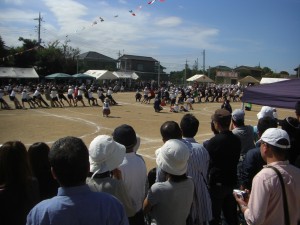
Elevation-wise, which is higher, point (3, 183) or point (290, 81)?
point (290, 81)

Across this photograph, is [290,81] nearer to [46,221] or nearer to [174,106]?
[46,221]

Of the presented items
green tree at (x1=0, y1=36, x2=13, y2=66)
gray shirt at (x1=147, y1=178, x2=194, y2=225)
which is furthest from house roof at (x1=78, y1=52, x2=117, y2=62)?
gray shirt at (x1=147, y1=178, x2=194, y2=225)

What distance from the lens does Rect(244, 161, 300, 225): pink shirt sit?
2.52m

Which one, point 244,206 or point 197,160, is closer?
point 244,206

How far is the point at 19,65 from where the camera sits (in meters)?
49.0

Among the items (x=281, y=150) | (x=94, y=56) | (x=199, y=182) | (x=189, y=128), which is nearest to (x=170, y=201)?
(x=199, y=182)

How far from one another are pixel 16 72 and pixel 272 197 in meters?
47.1

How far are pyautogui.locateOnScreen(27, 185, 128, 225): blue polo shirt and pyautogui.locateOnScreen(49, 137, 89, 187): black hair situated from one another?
5cm

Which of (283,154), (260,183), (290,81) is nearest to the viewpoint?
(260,183)

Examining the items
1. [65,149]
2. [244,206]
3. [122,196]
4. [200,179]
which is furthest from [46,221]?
[200,179]

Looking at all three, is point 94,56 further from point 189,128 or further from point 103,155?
point 103,155

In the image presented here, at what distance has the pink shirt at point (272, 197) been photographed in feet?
8.27

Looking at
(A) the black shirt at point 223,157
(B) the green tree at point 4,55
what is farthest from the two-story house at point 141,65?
(A) the black shirt at point 223,157

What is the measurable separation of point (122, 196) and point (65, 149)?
97 centimetres
